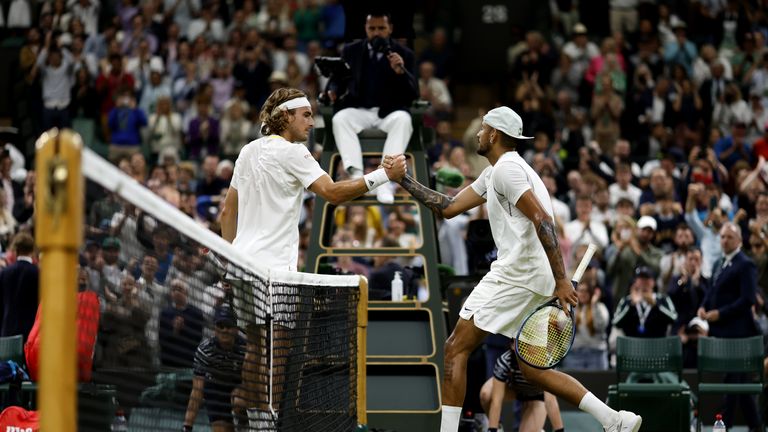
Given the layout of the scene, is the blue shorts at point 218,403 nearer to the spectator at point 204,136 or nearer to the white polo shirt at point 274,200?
the white polo shirt at point 274,200

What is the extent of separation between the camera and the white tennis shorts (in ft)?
27.8

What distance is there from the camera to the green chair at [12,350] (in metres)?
11.6

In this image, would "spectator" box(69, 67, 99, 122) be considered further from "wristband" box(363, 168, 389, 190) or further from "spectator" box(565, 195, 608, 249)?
"wristband" box(363, 168, 389, 190)

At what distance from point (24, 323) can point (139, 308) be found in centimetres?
764

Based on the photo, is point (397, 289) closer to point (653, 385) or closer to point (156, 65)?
point (653, 385)

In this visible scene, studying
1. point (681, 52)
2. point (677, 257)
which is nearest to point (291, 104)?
point (677, 257)

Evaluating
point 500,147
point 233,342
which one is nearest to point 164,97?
point 500,147

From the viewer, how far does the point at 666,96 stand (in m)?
21.3

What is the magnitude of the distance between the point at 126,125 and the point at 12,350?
9.45 metres

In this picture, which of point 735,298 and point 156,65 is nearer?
point 735,298

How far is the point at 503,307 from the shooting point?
848cm

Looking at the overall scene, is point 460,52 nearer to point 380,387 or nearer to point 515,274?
→ point 380,387

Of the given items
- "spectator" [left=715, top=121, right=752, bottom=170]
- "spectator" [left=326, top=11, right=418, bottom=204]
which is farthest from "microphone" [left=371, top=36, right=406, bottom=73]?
"spectator" [left=715, top=121, right=752, bottom=170]

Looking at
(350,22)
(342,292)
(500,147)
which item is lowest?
(342,292)
